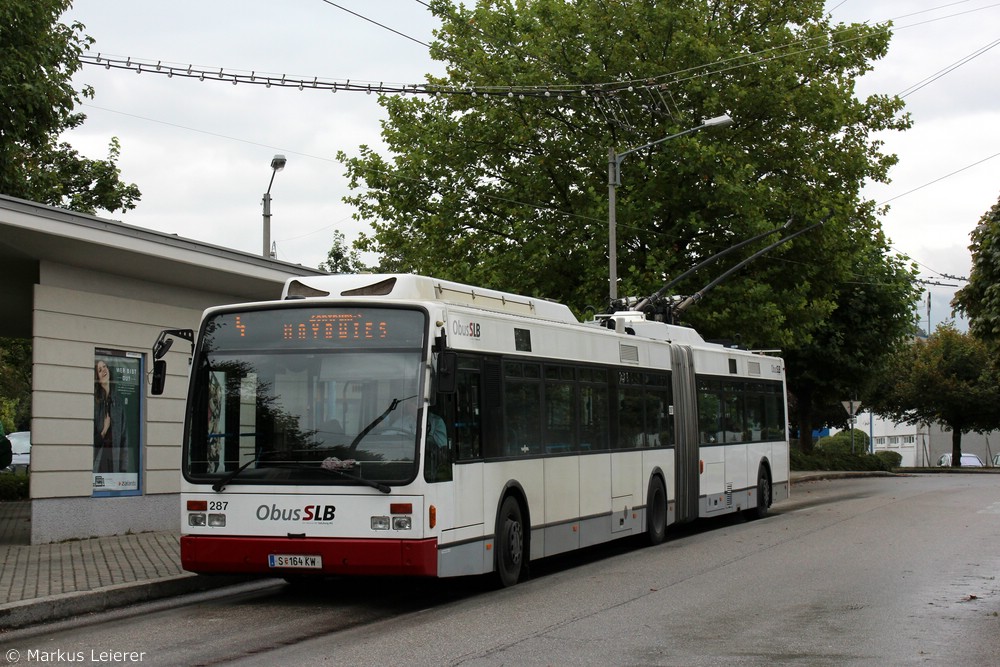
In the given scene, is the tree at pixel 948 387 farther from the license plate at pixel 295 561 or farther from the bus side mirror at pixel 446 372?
the license plate at pixel 295 561

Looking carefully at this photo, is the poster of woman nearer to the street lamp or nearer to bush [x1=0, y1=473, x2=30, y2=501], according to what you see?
the street lamp

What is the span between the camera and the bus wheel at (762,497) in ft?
74.8

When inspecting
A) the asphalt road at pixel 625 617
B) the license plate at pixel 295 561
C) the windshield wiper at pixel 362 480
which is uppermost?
the windshield wiper at pixel 362 480

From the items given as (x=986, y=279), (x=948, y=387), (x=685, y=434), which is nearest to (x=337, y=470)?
(x=986, y=279)

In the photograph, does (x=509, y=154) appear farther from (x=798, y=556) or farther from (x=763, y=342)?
(x=798, y=556)

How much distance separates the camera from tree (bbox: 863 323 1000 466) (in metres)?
61.2

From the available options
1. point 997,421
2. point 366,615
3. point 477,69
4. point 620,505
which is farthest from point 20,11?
point 997,421

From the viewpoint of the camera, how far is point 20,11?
22.6 meters

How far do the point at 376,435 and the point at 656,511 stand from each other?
24.4 ft

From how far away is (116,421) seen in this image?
17.9m

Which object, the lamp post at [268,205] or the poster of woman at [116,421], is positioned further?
the lamp post at [268,205]

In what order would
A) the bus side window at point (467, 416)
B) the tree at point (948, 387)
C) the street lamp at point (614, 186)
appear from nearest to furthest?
the bus side window at point (467, 416) → the street lamp at point (614, 186) → the tree at point (948, 387)

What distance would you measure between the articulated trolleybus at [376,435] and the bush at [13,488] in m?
17.7

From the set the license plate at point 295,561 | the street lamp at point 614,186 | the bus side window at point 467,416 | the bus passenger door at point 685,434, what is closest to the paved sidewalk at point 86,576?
the license plate at point 295,561
